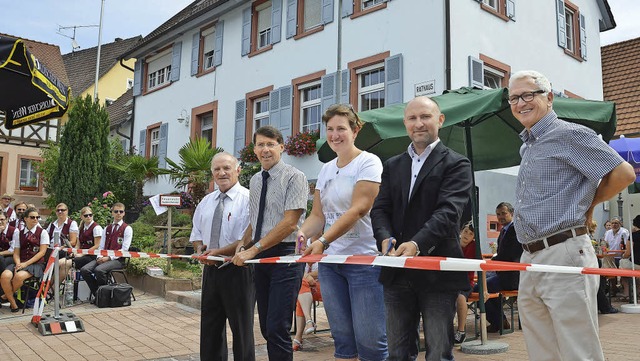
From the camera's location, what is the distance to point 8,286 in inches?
354

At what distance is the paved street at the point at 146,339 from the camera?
5910 mm

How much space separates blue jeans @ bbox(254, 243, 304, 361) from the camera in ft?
12.0

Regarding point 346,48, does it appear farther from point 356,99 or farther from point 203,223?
point 203,223

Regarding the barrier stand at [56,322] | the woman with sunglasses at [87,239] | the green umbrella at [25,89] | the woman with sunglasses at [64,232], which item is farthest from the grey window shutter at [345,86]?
the green umbrella at [25,89]

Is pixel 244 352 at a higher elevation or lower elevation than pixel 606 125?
lower

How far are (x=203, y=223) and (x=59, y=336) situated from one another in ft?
12.4

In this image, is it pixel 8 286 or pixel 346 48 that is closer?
pixel 8 286


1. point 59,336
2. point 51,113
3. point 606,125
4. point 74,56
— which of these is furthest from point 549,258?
point 74,56

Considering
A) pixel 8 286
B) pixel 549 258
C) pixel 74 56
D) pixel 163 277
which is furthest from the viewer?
pixel 74 56

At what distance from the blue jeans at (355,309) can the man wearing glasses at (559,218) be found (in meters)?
0.76

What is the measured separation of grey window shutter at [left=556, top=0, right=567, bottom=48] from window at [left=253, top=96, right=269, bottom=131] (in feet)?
27.5

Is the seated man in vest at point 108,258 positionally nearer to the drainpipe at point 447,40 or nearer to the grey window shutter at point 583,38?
the drainpipe at point 447,40

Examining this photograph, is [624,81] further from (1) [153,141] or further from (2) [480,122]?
(1) [153,141]

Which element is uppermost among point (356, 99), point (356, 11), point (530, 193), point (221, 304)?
point (356, 11)
